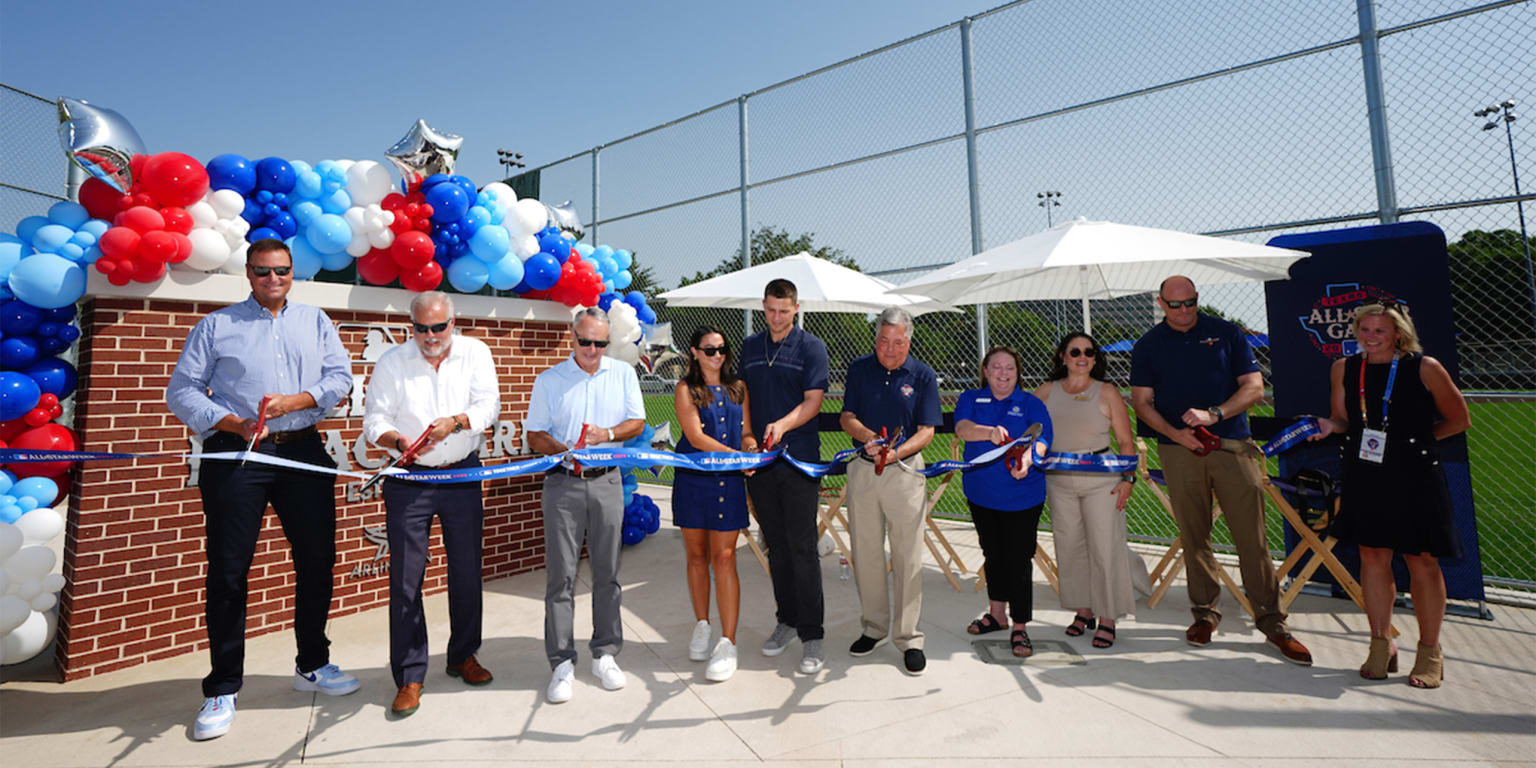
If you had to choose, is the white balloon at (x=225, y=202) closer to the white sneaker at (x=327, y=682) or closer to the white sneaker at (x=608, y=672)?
the white sneaker at (x=327, y=682)

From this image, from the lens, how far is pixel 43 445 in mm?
3516

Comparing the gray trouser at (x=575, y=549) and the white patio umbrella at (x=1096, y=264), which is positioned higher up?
the white patio umbrella at (x=1096, y=264)

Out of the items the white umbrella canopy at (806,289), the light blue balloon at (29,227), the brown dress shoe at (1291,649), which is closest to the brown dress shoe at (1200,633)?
the brown dress shoe at (1291,649)

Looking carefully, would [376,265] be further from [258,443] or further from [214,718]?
[214,718]

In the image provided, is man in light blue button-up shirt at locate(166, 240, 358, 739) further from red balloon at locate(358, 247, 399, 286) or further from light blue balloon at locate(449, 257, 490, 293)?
light blue balloon at locate(449, 257, 490, 293)

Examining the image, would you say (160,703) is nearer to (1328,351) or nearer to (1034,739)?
(1034,739)

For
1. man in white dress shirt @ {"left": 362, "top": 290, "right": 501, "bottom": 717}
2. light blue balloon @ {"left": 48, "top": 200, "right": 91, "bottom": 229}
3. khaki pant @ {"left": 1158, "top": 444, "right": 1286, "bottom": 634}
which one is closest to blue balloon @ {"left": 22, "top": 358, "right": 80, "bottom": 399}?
light blue balloon @ {"left": 48, "top": 200, "right": 91, "bottom": 229}

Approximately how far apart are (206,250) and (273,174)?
2.23 feet

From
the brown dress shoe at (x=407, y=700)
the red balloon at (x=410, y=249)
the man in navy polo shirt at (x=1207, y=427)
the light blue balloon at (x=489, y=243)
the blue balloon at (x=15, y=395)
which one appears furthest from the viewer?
the light blue balloon at (x=489, y=243)

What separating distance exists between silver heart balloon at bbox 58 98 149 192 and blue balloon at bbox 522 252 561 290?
7.72 feet

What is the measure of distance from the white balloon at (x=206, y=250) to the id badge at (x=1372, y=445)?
6319mm

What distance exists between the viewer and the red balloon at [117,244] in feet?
11.6

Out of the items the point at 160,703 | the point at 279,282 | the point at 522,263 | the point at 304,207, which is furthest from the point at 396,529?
the point at 522,263

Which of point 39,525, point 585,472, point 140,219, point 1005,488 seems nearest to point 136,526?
point 39,525
